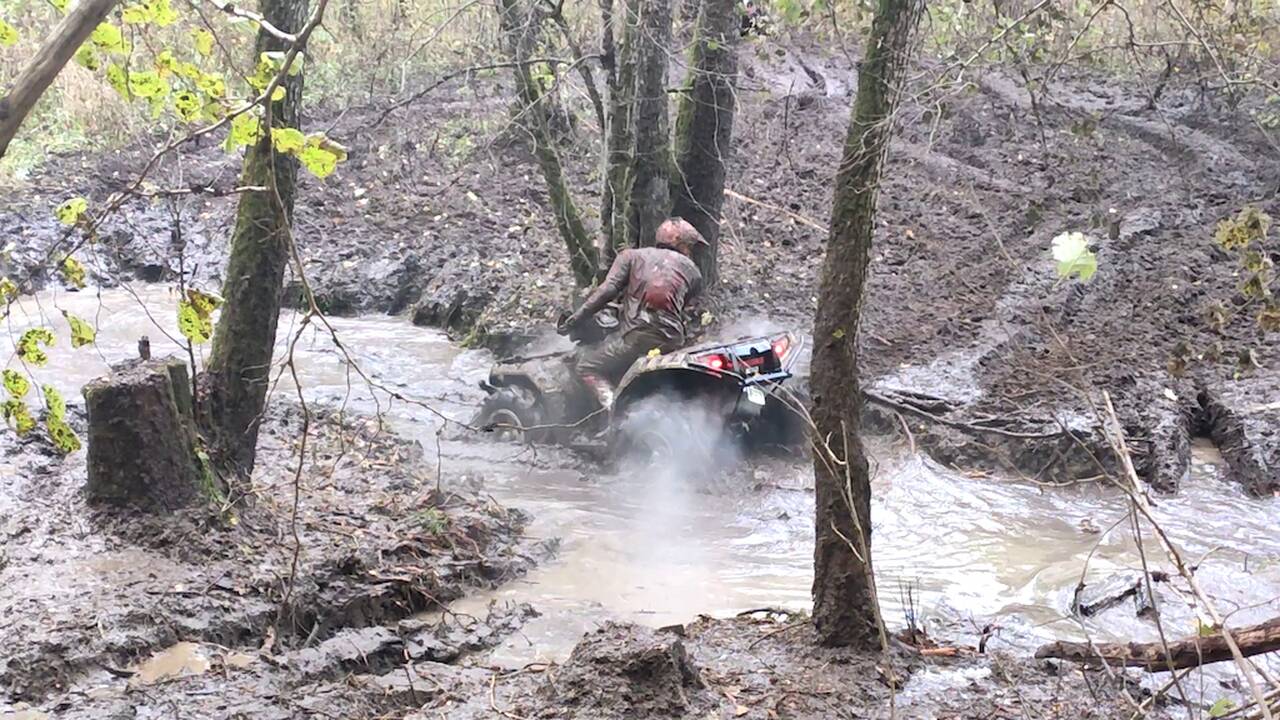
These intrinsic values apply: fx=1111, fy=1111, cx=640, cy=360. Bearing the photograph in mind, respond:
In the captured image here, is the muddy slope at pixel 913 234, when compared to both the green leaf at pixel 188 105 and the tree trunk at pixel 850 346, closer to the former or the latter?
the tree trunk at pixel 850 346

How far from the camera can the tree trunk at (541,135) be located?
9.86 m

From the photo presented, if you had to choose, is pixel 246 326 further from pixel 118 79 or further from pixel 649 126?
pixel 649 126

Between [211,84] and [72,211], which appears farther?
[211,84]

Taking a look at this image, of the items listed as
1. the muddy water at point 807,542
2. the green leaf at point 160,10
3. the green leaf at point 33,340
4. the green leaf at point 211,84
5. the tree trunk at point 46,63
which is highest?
the green leaf at point 160,10

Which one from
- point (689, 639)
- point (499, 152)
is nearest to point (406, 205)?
point (499, 152)

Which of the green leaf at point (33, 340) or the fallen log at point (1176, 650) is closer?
the green leaf at point (33, 340)

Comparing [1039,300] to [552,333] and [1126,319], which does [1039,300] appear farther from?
[552,333]

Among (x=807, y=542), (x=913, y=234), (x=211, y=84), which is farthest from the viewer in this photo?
(x=913, y=234)

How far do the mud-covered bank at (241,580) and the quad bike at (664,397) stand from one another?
125cm

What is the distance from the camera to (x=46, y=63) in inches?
81.2

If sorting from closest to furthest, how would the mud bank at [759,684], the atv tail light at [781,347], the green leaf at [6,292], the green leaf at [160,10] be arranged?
1. the green leaf at [6,292]
2. the green leaf at [160,10]
3. the mud bank at [759,684]
4. the atv tail light at [781,347]

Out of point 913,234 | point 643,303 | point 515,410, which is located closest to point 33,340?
point 643,303

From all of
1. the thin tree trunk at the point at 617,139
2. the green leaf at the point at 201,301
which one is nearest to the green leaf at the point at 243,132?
the green leaf at the point at 201,301

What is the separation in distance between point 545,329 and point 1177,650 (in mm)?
8155
